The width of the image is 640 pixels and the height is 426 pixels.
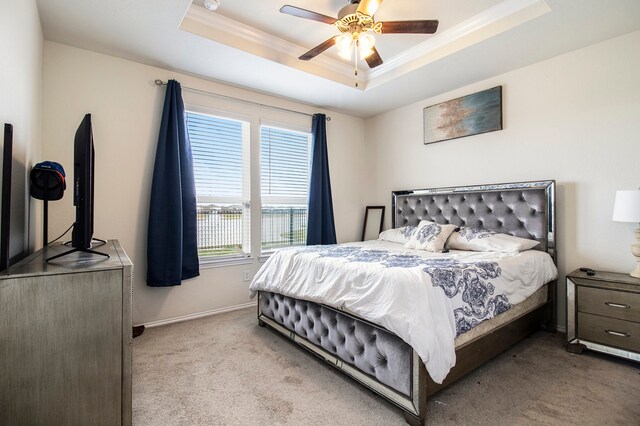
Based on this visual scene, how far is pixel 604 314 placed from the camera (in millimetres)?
2344

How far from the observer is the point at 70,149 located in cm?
275

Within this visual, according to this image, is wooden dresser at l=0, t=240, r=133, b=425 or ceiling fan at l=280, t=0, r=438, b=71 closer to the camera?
wooden dresser at l=0, t=240, r=133, b=425

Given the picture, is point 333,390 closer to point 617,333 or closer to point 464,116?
point 617,333

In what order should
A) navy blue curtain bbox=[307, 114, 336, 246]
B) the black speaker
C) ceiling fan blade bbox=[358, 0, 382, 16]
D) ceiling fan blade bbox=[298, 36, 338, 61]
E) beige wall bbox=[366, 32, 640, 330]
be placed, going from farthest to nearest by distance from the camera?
navy blue curtain bbox=[307, 114, 336, 246] < beige wall bbox=[366, 32, 640, 330] < ceiling fan blade bbox=[298, 36, 338, 61] < ceiling fan blade bbox=[358, 0, 382, 16] < the black speaker

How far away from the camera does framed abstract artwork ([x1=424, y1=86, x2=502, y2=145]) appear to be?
336cm

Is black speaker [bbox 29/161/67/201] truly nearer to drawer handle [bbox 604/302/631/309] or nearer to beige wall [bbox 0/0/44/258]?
beige wall [bbox 0/0/44/258]

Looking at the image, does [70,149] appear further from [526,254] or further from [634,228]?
[634,228]

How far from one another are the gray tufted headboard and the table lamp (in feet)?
1.64

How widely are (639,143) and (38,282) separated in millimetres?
4041

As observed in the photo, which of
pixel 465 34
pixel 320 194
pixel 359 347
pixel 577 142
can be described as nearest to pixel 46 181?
pixel 359 347

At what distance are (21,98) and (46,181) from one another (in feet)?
1.61

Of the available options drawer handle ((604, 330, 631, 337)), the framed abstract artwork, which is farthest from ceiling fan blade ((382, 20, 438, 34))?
drawer handle ((604, 330, 631, 337))

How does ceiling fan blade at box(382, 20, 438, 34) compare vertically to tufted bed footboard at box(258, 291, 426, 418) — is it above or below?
above

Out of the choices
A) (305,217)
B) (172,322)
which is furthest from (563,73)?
(172,322)
